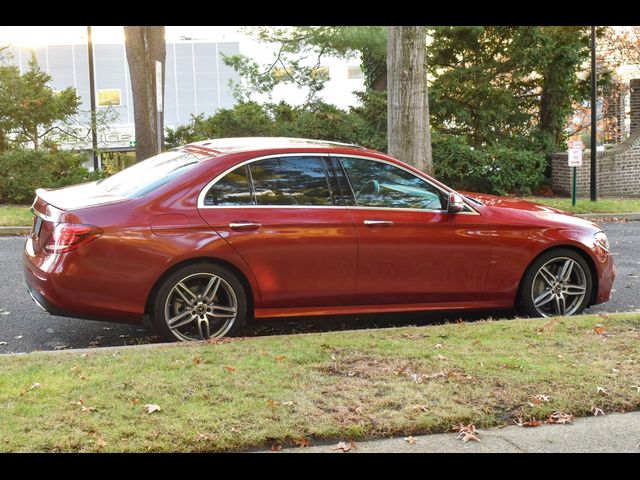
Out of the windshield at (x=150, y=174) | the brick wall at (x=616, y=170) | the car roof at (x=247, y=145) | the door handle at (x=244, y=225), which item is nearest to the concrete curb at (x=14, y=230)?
the windshield at (x=150, y=174)

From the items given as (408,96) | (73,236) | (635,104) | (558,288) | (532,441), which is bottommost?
(532,441)

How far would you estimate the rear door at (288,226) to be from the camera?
20.1 feet

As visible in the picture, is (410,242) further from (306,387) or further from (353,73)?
(353,73)

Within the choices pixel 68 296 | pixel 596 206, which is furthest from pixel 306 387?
pixel 596 206

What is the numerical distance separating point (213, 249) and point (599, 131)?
32.5m

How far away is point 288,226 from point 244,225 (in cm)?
36

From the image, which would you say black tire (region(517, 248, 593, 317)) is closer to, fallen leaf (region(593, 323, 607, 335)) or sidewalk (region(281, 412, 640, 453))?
fallen leaf (region(593, 323, 607, 335))

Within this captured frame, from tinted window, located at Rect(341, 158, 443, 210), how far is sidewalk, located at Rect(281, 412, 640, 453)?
9.41ft

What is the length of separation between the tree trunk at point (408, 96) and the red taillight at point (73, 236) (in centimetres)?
713

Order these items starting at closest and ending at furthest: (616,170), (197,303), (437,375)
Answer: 1. (437,375)
2. (197,303)
3. (616,170)

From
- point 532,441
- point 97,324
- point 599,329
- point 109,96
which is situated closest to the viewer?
point 532,441

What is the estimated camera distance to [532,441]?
3.97 m

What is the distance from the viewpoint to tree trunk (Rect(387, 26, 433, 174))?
11.8 m

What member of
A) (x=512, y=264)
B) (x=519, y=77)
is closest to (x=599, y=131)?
(x=519, y=77)
